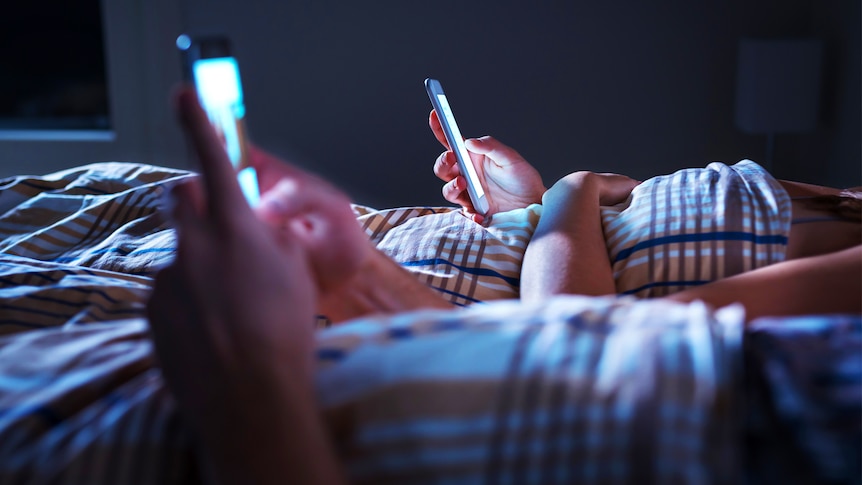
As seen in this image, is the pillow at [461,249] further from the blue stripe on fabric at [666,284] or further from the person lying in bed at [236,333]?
the person lying in bed at [236,333]

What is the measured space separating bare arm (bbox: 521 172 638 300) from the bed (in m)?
0.28

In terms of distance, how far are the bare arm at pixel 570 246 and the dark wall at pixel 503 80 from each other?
188cm

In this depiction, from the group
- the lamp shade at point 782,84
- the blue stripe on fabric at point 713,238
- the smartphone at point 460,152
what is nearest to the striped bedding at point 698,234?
the blue stripe on fabric at point 713,238

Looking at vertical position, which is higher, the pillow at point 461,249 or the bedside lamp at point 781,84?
the bedside lamp at point 781,84

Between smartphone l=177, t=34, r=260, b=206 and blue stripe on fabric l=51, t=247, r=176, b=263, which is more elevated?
smartphone l=177, t=34, r=260, b=206

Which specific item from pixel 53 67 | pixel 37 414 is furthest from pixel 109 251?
pixel 53 67

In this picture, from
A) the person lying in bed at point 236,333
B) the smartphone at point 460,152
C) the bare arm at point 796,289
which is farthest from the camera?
the smartphone at point 460,152

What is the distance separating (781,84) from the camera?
2393 millimetres

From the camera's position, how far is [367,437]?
406 mm

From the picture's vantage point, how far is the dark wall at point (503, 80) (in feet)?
9.00

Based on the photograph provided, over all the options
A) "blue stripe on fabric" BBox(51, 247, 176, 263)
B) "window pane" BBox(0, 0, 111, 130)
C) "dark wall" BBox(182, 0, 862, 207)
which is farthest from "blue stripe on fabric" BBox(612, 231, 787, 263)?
"window pane" BBox(0, 0, 111, 130)

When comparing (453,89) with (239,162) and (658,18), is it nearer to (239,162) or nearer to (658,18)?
(658,18)

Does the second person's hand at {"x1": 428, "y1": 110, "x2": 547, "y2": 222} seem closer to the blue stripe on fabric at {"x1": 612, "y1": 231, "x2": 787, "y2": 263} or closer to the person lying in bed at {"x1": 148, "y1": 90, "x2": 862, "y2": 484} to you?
the blue stripe on fabric at {"x1": 612, "y1": 231, "x2": 787, "y2": 263}

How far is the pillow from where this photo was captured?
0.85 meters
